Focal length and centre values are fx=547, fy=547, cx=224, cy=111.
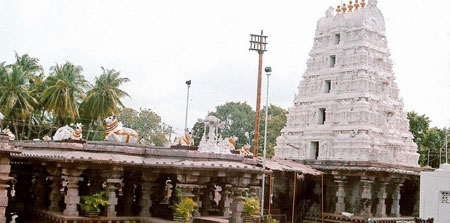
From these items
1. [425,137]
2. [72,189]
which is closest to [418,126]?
[425,137]

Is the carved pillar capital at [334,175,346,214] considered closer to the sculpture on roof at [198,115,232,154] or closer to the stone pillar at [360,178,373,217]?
the stone pillar at [360,178,373,217]

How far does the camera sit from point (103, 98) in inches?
1821

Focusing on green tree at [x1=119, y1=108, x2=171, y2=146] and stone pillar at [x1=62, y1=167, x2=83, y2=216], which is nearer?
stone pillar at [x1=62, y1=167, x2=83, y2=216]

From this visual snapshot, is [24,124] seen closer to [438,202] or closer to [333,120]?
[333,120]

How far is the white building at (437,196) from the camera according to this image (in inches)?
936

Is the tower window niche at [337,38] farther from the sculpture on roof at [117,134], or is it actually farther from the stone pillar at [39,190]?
the stone pillar at [39,190]

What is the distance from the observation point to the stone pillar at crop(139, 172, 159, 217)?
68.1ft

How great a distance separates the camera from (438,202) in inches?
945

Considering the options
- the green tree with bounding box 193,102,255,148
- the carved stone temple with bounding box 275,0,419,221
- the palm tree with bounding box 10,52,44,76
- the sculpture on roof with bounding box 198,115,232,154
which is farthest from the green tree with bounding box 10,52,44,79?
the green tree with bounding box 193,102,255,148

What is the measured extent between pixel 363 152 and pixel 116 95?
22291 mm

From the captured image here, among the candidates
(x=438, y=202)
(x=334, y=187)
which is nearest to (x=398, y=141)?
(x=334, y=187)

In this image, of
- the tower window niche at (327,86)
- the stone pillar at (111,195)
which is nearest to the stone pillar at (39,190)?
the stone pillar at (111,195)

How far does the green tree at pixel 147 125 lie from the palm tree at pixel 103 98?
17944mm

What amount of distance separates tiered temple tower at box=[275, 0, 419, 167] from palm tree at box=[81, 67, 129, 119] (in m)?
15.0
